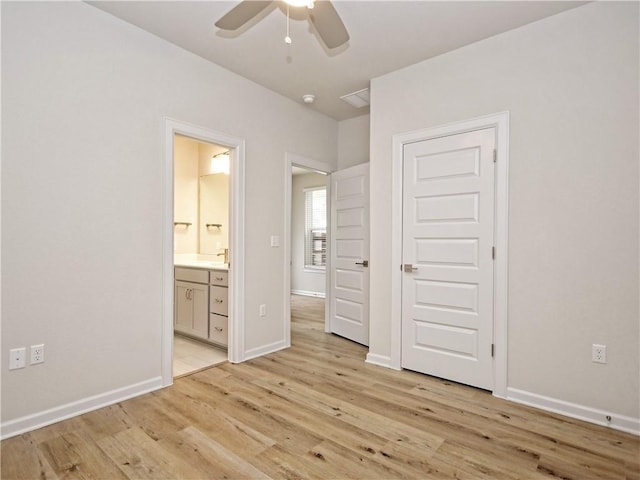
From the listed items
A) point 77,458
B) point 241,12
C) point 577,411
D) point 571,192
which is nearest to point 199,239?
point 77,458

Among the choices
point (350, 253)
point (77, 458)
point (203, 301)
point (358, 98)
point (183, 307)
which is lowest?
point (77, 458)

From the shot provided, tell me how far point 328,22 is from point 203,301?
3.03 metres

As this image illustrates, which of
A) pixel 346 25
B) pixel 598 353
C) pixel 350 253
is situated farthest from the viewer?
pixel 350 253

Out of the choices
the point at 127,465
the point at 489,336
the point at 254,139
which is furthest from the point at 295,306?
the point at 127,465

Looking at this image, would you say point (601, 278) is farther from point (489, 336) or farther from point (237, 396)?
point (237, 396)

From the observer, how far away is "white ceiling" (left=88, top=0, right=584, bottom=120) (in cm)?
245

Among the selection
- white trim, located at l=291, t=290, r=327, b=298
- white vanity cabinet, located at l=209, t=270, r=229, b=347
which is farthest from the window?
white vanity cabinet, located at l=209, t=270, r=229, b=347

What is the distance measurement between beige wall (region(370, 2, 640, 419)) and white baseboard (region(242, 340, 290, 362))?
219cm

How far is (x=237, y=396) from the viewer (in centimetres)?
271

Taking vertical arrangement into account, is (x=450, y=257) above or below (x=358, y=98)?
below

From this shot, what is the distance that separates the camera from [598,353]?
7.76 ft

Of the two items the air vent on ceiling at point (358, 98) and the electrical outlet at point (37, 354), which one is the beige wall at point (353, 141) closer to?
the air vent on ceiling at point (358, 98)

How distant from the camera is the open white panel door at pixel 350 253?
4.02 meters

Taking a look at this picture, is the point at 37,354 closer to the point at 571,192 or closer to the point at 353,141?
the point at 571,192
